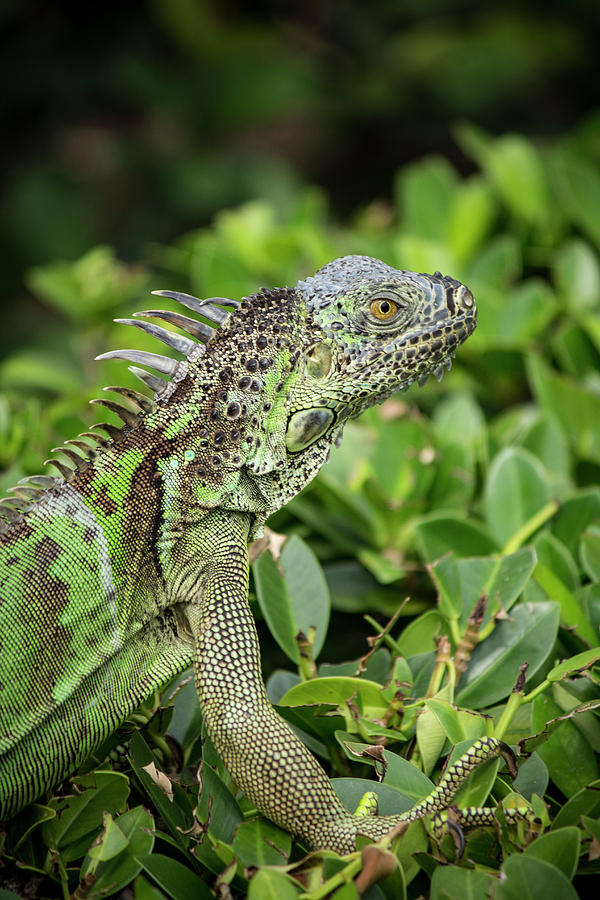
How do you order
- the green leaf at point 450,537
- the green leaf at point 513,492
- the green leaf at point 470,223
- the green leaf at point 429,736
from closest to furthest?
the green leaf at point 429,736 → the green leaf at point 450,537 → the green leaf at point 513,492 → the green leaf at point 470,223

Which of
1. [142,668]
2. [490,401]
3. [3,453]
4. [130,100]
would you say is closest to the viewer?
[142,668]

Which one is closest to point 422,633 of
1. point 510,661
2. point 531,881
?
point 510,661

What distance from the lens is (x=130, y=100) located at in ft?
29.4

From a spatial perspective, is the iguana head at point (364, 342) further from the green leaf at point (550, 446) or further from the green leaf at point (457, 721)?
the green leaf at point (550, 446)

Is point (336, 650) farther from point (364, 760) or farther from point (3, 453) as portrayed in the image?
point (3, 453)

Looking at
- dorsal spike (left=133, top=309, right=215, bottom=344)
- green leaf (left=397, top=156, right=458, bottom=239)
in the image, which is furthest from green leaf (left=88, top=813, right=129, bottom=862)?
green leaf (left=397, top=156, right=458, bottom=239)

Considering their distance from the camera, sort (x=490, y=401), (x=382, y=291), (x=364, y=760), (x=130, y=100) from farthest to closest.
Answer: (x=130, y=100) → (x=490, y=401) → (x=382, y=291) → (x=364, y=760)

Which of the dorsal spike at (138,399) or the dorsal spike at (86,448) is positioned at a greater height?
the dorsal spike at (138,399)

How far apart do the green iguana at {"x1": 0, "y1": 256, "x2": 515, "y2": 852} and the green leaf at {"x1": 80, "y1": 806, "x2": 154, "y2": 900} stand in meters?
0.27

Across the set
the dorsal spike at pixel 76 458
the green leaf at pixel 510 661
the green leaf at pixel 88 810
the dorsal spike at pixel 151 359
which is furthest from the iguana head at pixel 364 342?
the green leaf at pixel 88 810

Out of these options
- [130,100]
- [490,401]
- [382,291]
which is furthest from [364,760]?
[130,100]

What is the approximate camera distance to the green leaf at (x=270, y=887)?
77.4 inches

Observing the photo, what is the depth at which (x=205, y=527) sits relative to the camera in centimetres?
269

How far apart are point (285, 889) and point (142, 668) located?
826 mm
